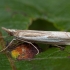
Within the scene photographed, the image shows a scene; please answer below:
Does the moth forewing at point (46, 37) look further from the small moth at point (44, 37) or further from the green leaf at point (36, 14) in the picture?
the green leaf at point (36, 14)

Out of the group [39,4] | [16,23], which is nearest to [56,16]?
[39,4]

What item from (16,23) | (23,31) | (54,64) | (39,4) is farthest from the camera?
(39,4)

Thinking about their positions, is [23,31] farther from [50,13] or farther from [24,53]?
[50,13]

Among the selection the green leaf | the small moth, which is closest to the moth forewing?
the small moth

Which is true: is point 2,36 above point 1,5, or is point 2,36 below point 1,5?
below

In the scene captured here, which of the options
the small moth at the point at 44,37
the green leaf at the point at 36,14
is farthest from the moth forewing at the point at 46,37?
the green leaf at the point at 36,14

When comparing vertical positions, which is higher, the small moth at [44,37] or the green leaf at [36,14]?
the green leaf at [36,14]

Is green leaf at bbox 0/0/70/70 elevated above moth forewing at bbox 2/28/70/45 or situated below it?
above

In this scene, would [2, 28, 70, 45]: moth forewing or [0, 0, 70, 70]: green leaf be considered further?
[0, 0, 70, 70]: green leaf

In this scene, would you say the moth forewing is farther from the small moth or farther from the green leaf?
the green leaf

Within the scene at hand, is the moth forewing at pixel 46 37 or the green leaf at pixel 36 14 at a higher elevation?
the green leaf at pixel 36 14

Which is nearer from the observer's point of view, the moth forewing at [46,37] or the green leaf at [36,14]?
the moth forewing at [46,37]
